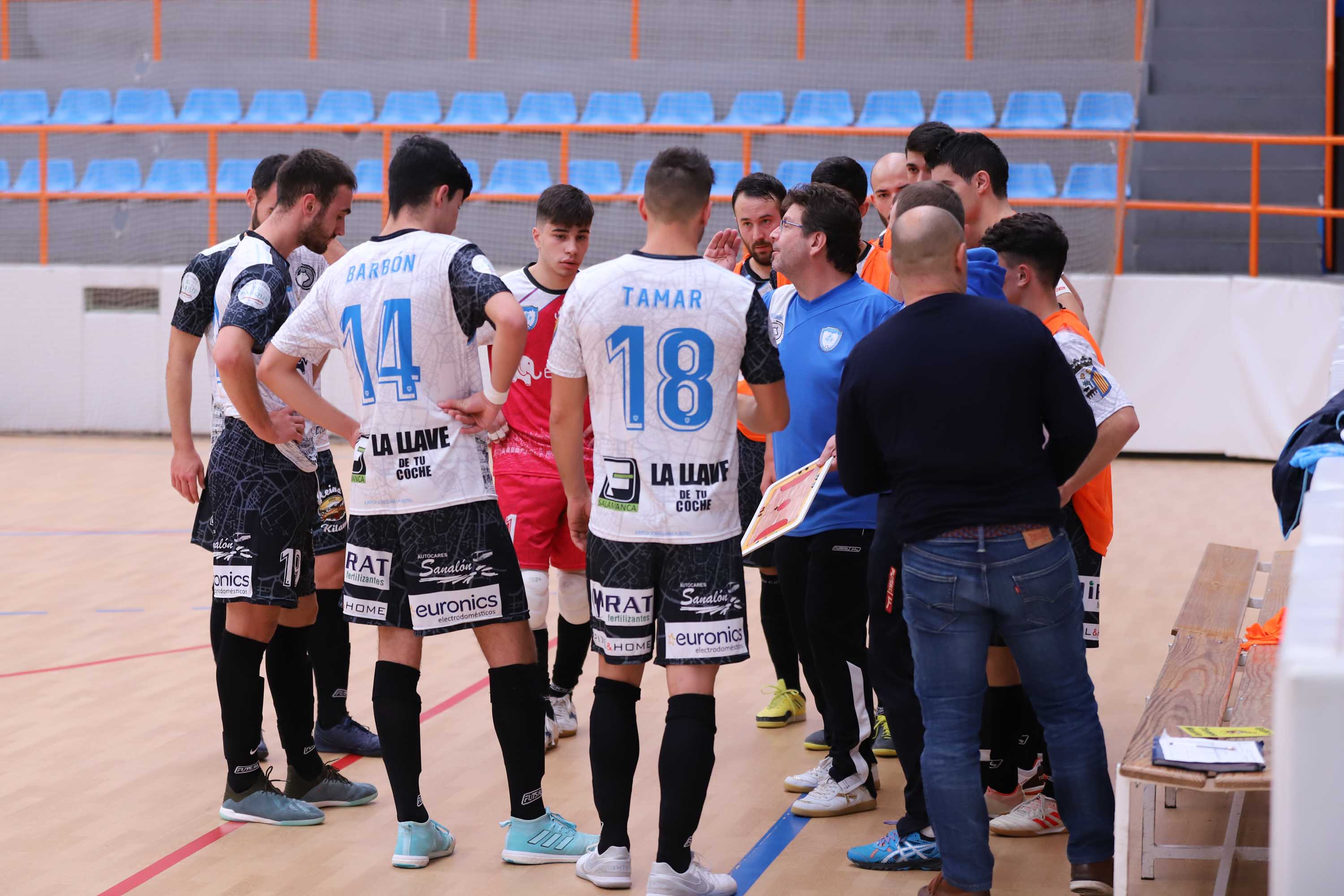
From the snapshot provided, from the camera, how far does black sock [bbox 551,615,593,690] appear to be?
5148 mm

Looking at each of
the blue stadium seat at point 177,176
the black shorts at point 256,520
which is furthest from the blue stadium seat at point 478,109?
the black shorts at point 256,520

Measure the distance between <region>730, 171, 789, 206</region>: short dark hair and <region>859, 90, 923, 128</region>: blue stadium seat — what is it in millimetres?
8810

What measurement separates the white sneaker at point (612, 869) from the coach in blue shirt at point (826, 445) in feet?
2.51

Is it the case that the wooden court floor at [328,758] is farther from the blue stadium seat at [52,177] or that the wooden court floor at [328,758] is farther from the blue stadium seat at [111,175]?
the blue stadium seat at [52,177]

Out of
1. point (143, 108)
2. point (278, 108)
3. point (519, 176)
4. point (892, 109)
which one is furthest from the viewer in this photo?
point (143, 108)

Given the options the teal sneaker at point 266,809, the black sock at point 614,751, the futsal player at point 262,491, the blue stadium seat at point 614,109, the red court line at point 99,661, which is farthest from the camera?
the blue stadium seat at point 614,109

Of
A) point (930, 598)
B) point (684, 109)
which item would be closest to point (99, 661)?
point (930, 598)

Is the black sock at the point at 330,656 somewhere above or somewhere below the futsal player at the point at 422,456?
below

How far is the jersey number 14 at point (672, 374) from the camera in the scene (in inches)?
140

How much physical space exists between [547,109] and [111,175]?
15.0ft

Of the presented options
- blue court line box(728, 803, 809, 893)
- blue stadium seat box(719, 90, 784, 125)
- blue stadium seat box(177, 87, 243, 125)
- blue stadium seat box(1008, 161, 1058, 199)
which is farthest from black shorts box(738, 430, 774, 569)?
blue stadium seat box(177, 87, 243, 125)

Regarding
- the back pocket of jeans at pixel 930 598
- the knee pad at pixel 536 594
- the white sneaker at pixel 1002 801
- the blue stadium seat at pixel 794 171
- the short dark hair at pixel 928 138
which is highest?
the blue stadium seat at pixel 794 171

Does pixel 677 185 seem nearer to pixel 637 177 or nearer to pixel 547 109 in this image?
pixel 637 177

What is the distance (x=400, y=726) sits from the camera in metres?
3.88
